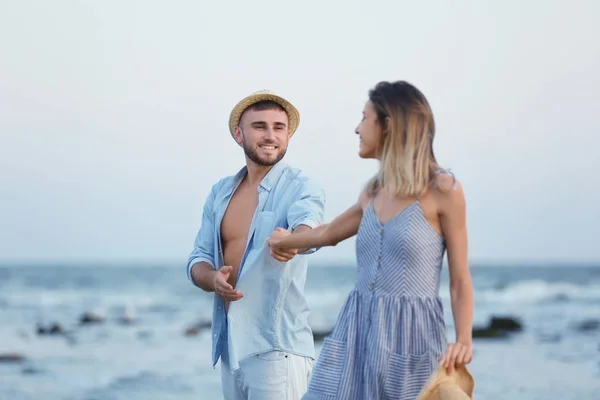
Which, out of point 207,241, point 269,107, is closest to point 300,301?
point 207,241

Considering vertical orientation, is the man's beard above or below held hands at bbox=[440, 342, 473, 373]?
above

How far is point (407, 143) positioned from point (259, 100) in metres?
1.72

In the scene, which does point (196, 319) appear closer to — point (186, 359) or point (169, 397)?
point (186, 359)

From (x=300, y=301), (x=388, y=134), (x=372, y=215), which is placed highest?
(x=388, y=134)

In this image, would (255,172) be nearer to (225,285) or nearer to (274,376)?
(225,285)

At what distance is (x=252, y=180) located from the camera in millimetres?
4875

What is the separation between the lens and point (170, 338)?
59.4 ft

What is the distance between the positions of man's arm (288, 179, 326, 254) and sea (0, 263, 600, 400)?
640cm

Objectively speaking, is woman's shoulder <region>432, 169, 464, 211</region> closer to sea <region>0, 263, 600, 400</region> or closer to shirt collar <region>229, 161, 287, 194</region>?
shirt collar <region>229, 161, 287, 194</region>

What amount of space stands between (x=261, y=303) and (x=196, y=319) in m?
18.0

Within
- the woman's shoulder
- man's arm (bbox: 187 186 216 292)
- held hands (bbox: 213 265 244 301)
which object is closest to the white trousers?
held hands (bbox: 213 265 244 301)

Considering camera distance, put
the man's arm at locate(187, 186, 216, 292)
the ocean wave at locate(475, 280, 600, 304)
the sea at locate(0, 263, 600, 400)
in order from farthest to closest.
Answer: the ocean wave at locate(475, 280, 600, 304)
the sea at locate(0, 263, 600, 400)
the man's arm at locate(187, 186, 216, 292)

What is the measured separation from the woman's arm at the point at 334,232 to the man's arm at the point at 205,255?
883mm

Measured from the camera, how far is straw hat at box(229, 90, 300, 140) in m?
4.77
